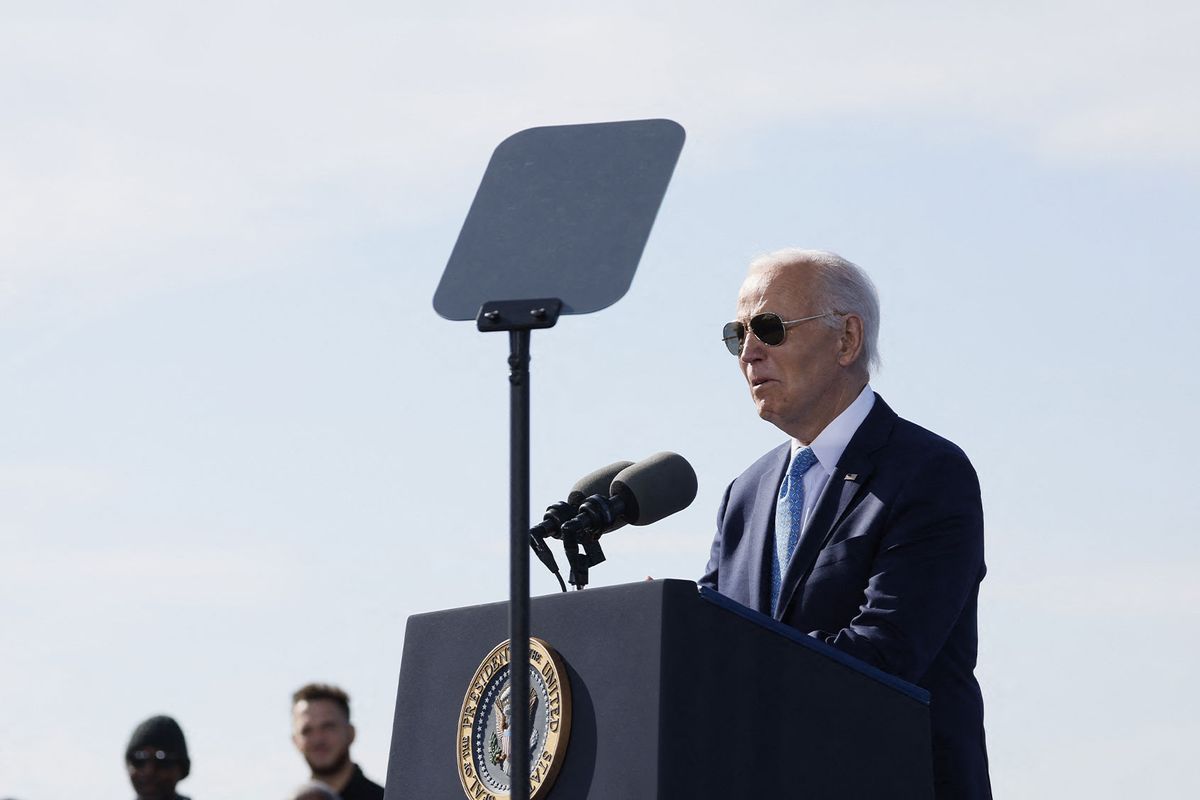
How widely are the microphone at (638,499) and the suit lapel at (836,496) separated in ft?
1.33

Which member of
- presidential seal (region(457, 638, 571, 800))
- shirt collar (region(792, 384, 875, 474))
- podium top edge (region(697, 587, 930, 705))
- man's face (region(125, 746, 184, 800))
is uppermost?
shirt collar (region(792, 384, 875, 474))

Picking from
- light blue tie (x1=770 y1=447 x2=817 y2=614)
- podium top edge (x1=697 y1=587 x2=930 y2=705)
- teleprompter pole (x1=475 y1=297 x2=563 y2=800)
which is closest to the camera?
teleprompter pole (x1=475 y1=297 x2=563 y2=800)

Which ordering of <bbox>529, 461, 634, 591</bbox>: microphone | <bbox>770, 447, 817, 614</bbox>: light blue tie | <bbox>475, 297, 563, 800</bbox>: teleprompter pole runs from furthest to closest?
<bbox>770, 447, 817, 614</bbox>: light blue tie, <bbox>529, 461, 634, 591</bbox>: microphone, <bbox>475, 297, 563, 800</bbox>: teleprompter pole

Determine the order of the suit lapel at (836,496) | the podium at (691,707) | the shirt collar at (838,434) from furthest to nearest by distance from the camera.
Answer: the shirt collar at (838,434)
the suit lapel at (836,496)
the podium at (691,707)

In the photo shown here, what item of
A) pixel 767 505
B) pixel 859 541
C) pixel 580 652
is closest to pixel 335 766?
pixel 767 505

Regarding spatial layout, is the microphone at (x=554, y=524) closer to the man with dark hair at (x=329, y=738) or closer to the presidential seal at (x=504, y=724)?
the presidential seal at (x=504, y=724)

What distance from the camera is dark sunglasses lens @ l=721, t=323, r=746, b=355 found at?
4660mm

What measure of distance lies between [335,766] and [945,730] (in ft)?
12.8

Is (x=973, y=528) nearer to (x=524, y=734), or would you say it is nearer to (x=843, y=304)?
(x=843, y=304)

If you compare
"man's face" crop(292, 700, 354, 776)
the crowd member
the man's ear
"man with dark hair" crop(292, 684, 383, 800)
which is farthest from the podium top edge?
"man's face" crop(292, 700, 354, 776)

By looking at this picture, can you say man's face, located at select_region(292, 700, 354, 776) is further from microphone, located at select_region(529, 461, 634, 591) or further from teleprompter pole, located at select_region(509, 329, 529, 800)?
teleprompter pole, located at select_region(509, 329, 529, 800)

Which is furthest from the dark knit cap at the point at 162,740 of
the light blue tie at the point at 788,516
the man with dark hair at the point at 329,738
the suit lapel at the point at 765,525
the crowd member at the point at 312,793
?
the light blue tie at the point at 788,516

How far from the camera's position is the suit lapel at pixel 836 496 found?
13.9 feet

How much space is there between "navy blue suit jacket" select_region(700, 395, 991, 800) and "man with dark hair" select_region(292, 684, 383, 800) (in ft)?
10.9
